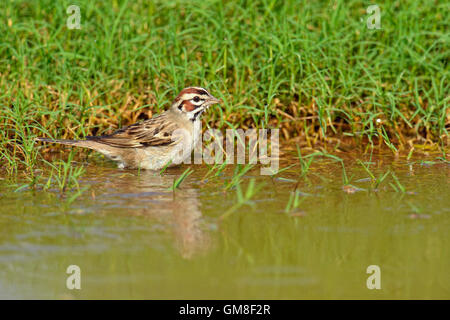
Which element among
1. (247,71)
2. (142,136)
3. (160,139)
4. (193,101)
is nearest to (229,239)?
(160,139)

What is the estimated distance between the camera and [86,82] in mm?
9680

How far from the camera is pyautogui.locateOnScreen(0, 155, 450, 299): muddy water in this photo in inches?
188

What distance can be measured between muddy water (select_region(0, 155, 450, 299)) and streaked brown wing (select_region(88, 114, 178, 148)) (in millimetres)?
952

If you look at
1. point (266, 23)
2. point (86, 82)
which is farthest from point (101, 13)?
point (266, 23)

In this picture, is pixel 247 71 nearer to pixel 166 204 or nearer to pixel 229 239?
pixel 166 204

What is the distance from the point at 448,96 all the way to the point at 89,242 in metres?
5.51

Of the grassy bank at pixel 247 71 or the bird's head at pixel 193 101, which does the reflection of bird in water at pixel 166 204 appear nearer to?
the bird's head at pixel 193 101

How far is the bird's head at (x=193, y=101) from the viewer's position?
888cm

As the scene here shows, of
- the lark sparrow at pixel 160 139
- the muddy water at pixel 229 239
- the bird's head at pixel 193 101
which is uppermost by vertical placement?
the bird's head at pixel 193 101

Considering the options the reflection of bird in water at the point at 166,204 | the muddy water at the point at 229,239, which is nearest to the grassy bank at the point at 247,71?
the reflection of bird in water at the point at 166,204

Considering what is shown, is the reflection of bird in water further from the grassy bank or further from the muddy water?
the grassy bank

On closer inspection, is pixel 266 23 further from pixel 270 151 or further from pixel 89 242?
pixel 89 242

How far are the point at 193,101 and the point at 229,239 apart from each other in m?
3.55

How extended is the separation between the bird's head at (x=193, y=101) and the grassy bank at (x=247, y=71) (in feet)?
1.18
